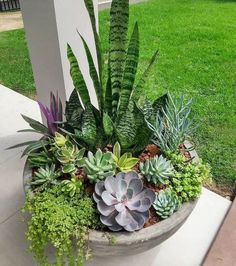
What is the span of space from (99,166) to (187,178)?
1.17 ft

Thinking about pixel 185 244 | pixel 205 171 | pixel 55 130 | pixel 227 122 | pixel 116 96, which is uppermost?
pixel 116 96

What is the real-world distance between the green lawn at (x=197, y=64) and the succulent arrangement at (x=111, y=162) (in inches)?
26.3

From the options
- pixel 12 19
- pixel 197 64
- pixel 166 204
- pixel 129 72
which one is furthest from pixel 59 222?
pixel 12 19

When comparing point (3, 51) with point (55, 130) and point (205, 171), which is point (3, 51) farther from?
point (205, 171)

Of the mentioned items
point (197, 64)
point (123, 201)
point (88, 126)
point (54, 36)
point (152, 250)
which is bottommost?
point (152, 250)

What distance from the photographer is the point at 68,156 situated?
1211 mm

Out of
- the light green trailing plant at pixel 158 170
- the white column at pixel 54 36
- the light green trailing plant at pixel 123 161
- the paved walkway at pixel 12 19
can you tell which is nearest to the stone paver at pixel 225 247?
the light green trailing plant at pixel 158 170

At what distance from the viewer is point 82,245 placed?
3.51 feet

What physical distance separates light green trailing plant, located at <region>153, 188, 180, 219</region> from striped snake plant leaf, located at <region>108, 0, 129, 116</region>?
17.6 inches

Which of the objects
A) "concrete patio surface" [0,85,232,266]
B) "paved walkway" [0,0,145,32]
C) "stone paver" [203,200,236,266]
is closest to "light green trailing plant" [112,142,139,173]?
"concrete patio surface" [0,85,232,266]

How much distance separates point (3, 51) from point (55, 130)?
2.62 metres

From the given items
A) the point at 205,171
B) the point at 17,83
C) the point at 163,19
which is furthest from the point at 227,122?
the point at 163,19

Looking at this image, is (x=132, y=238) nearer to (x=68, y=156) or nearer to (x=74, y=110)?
(x=68, y=156)

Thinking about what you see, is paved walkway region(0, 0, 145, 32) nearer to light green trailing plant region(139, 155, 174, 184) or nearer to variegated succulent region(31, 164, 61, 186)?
variegated succulent region(31, 164, 61, 186)
